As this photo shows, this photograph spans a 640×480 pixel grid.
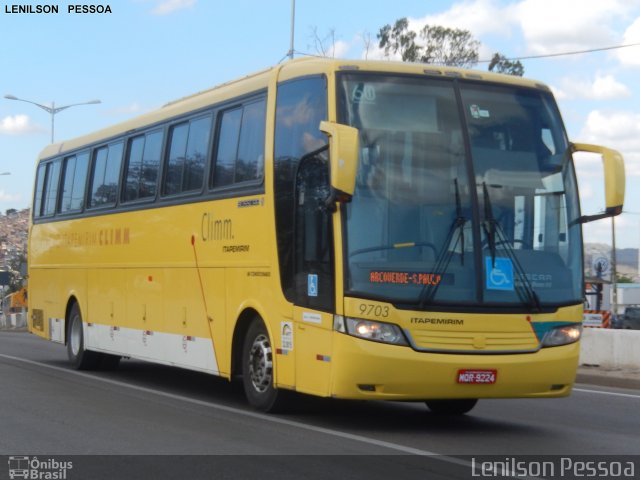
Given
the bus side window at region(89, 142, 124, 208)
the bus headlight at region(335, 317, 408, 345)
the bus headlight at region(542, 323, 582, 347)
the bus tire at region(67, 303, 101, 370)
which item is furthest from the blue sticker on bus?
the bus tire at region(67, 303, 101, 370)

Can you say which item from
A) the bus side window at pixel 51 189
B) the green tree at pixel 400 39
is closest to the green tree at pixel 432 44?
the green tree at pixel 400 39

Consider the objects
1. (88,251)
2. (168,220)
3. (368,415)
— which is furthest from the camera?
(88,251)

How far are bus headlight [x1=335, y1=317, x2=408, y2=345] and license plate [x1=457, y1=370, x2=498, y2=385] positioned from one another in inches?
24.3

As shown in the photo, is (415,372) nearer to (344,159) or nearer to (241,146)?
(344,159)

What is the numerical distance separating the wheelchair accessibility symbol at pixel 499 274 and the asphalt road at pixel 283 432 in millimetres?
1418

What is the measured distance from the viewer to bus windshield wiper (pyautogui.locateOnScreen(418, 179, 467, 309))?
1047 centimetres

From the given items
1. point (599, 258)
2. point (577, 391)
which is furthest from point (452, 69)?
point (599, 258)

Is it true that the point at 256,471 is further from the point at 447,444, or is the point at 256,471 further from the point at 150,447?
the point at 447,444

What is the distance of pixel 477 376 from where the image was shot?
1057cm

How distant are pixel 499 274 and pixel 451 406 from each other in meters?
2.39

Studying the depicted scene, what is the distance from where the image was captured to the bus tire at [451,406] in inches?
492

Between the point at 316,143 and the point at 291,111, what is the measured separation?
81 cm

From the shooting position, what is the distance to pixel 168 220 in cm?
1487

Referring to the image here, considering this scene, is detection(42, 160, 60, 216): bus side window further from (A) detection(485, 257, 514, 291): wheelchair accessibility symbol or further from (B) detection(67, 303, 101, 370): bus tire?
(A) detection(485, 257, 514, 291): wheelchair accessibility symbol
